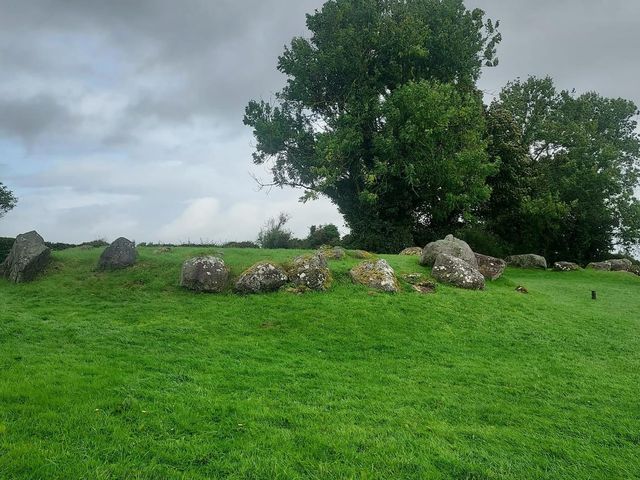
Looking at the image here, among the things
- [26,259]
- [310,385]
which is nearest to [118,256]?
[26,259]

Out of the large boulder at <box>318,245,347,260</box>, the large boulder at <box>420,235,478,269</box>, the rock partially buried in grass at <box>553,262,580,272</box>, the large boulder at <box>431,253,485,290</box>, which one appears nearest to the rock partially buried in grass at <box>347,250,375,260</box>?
the large boulder at <box>318,245,347,260</box>

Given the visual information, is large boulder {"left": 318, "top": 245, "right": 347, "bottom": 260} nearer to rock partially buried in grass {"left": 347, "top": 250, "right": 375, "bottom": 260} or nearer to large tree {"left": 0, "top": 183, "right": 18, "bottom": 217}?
rock partially buried in grass {"left": 347, "top": 250, "right": 375, "bottom": 260}

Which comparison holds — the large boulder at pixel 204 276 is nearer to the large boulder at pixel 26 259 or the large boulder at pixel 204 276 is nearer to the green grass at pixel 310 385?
the green grass at pixel 310 385

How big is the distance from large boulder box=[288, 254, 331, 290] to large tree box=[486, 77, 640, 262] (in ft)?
84.7

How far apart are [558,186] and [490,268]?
81.3 feet

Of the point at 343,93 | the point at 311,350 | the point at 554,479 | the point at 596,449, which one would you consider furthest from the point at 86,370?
the point at 343,93

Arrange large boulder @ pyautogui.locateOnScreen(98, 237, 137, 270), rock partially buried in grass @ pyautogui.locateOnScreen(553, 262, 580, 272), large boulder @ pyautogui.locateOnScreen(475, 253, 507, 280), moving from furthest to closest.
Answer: rock partially buried in grass @ pyautogui.locateOnScreen(553, 262, 580, 272) < large boulder @ pyautogui.locateOnScreen(475, 253, 507, 280) < large boulder @ pyautogui.locateOnScreen(98, 237, 137, 270)

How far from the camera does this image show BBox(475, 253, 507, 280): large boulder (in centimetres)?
2131

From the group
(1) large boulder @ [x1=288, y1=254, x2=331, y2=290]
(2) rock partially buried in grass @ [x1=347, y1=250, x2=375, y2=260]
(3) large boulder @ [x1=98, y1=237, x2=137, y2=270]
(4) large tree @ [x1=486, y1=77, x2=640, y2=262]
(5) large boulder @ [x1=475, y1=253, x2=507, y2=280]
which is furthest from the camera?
(4) large tree @ [x1=486, y1=77, x2=640, y2=262]

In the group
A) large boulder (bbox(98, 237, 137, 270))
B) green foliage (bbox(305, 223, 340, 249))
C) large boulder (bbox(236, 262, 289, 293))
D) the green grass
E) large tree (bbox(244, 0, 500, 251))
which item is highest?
large tree (bbox(244, 0, 500, 251))

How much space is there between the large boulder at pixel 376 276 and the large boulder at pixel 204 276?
494 cm

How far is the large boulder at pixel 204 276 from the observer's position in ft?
53.8

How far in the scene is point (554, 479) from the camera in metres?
5.91

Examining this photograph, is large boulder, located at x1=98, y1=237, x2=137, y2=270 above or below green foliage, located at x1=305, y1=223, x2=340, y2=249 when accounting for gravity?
below
